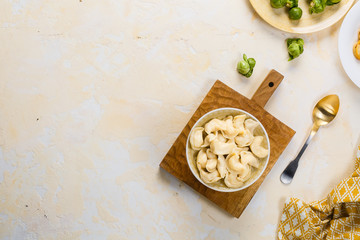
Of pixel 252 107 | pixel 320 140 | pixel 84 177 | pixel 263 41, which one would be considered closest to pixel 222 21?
pixel 263 41

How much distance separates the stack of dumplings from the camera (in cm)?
117

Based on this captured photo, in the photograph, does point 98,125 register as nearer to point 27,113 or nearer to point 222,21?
point 27,113

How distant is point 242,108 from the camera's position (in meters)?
1.29

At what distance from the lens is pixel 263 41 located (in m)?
1.35

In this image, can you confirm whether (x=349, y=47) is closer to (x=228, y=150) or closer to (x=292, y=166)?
(x=292, y=166)

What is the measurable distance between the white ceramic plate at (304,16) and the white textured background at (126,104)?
0.13 feet

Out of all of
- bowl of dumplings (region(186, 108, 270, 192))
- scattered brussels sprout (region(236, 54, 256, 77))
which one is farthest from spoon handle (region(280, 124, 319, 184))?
scattered brussels sprout (region(236, 54, 256, 77))

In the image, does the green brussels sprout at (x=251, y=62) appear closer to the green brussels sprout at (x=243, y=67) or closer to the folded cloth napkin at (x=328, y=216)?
the green brussels sprout at (x=243, y=67)

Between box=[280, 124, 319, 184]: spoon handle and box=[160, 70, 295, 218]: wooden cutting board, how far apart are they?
8 centimetres

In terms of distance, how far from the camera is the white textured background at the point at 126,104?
1352mm

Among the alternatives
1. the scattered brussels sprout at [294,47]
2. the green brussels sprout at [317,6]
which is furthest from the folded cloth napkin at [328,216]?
the green brussels sprout at [317,6]

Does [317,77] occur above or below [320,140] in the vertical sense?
above

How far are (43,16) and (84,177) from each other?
598 mm

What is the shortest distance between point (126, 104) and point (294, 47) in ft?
2.02
